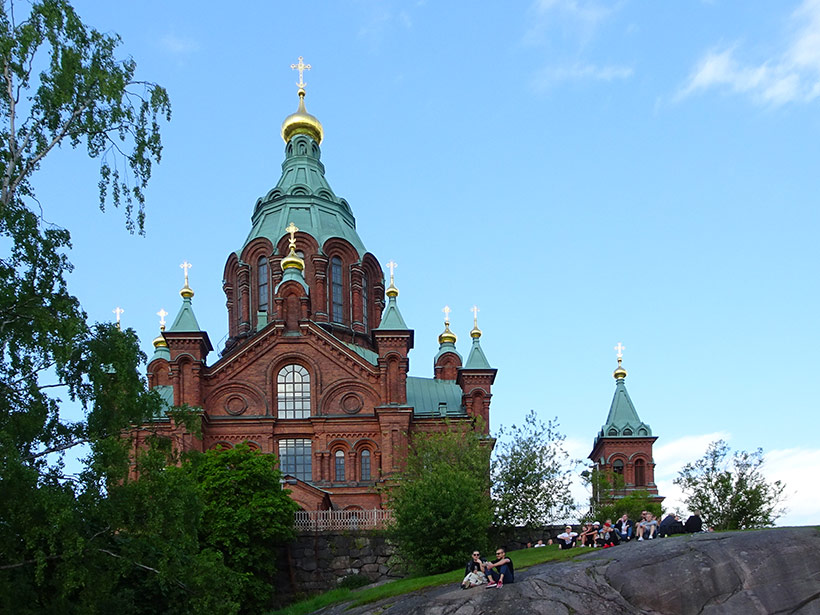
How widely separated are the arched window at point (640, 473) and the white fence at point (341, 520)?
23.5m

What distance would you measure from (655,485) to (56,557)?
47019mm

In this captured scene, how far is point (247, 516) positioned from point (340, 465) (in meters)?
14.8

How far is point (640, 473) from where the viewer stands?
2603 inches

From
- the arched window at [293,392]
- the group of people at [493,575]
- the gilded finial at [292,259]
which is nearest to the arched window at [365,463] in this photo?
the arched window at [293,392]

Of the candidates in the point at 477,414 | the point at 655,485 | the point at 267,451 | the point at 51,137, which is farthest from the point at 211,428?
the point at 51,137

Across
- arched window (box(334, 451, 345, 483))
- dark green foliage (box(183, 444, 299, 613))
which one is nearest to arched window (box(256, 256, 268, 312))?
arched window (box(334, 451, 345, 483))

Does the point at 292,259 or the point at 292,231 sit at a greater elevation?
the point at 292,231

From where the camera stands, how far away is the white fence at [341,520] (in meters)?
45.3

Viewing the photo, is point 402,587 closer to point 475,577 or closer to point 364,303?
point 475,577

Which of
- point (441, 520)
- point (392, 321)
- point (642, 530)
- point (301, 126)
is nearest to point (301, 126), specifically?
point (301, 126)

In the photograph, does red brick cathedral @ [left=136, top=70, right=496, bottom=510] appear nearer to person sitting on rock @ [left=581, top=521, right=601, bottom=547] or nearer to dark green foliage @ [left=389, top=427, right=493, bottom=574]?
→ dark green foliage @ [left=389, top=427, right=493, bottom=574]

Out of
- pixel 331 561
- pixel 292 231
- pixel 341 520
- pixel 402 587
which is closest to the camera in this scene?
pixel 402 587

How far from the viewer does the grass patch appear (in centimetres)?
3441

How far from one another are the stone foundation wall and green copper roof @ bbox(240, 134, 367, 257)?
24.4m
